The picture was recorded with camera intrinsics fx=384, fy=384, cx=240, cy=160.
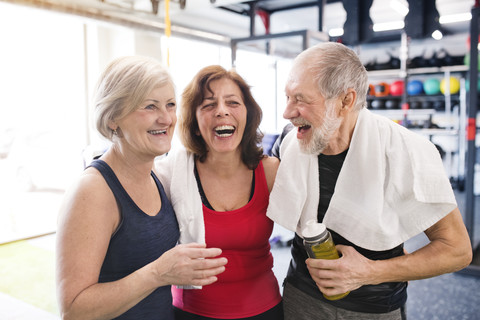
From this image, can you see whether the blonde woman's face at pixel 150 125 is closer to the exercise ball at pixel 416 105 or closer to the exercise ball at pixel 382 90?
the exercise ball at pixel 416 105

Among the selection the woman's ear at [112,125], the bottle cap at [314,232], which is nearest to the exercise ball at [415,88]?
the bottle cap at [314,232]

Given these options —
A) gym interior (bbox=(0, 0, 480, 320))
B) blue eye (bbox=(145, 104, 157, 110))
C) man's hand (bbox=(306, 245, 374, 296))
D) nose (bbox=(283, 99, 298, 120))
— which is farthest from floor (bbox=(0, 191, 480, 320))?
blue eye (bbox=(145, 104, 157, 110))

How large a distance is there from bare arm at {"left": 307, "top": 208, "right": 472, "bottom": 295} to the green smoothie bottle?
3 centimetres

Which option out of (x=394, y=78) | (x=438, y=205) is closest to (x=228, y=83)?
(x=438, y=205)

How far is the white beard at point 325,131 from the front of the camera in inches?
51.0

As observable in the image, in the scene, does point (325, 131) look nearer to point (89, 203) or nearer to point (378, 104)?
point (89, 203)

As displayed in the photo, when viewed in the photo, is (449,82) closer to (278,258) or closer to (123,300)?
(278,258)

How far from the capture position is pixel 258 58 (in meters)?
8.57

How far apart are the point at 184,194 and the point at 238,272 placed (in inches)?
14.1

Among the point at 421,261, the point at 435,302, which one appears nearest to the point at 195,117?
the point at 421,261

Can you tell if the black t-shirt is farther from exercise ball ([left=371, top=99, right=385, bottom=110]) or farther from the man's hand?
exercise ball ([left=371, top=99, right=385, bottom=110])

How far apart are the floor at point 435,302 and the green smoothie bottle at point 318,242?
6.87ft

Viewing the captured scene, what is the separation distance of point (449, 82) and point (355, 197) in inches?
314

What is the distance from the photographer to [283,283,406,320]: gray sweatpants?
1.28 meters
